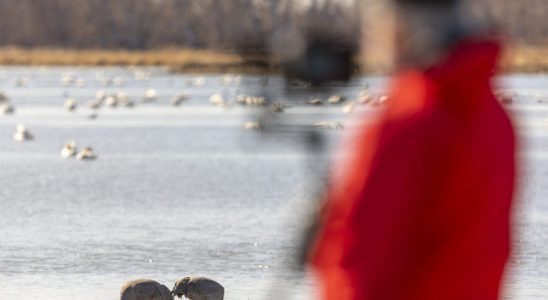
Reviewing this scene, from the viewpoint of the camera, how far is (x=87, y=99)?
1233 inches

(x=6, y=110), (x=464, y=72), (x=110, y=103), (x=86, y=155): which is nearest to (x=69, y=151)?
(x=86, y=155)

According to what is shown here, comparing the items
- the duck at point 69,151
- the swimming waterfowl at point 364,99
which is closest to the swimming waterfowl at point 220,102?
the swimming waterfowl at point 364,99

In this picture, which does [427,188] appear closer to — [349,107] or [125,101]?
[349,107]

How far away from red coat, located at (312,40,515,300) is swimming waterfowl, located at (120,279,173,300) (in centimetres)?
508

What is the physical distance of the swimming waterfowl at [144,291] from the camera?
22.9ft

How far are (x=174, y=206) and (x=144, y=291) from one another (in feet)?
14.9

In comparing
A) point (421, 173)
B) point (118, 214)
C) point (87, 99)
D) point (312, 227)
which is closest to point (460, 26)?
point (421, 173)

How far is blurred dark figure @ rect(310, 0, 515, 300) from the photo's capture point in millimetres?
1900

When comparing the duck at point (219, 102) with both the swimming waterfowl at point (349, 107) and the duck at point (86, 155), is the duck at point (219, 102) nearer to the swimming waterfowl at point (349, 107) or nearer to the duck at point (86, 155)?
the swimming waterfowl at point (349, 107)

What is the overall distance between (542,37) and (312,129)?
75062 mm

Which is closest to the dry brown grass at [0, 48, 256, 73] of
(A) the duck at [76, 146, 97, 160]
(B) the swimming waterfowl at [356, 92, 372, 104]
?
(B) the swimming waterfowl at [356, 92, 372, 104]

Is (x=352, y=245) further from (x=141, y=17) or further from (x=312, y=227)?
(x=141, y=17)

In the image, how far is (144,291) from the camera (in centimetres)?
703

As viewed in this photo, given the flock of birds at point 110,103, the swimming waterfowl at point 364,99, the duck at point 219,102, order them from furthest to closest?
1. the duck at point 219,102
2. the swimming waterfowl at point 364,99
3. the flock of birds at point 110,103
